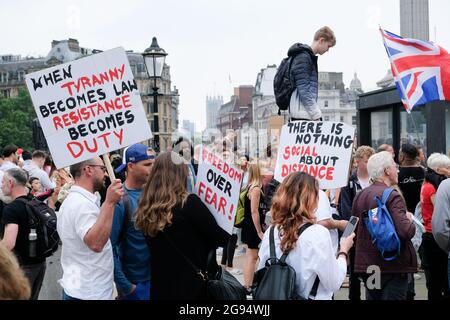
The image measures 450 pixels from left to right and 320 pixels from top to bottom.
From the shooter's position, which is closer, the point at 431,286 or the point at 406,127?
the point at 431,286

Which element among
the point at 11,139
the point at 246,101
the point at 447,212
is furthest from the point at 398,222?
the point at 246,101

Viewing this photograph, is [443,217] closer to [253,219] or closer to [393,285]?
[393,285]

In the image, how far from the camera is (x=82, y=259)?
→ 4.73 meters

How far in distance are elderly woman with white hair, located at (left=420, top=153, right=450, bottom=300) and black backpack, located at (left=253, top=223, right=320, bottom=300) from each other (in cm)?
340

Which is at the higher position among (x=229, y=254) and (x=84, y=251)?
(x=84, y=251)

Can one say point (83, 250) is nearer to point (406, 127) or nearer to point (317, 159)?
point (317, 159)

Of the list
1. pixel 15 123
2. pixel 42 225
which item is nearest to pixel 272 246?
pixel 42 225

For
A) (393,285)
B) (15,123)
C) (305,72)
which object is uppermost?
(305,72)

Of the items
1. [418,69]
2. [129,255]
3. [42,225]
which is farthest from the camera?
[418,69]

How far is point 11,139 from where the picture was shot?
321ft

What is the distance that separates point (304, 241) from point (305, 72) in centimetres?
315

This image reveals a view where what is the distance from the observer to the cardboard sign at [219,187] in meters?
4.77

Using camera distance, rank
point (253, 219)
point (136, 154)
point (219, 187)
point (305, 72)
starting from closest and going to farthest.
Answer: point (219, 187) → point (136, 154) → point (305, 72) → point (253, 219)
